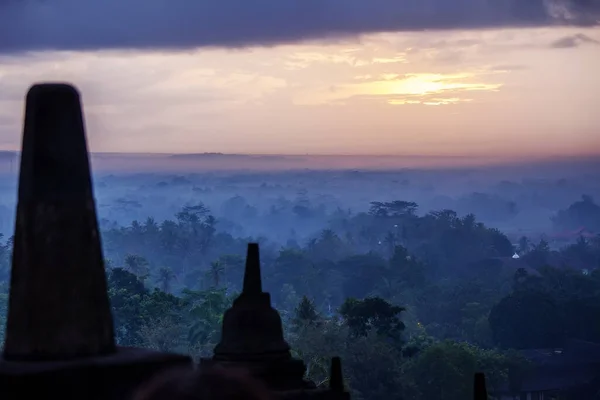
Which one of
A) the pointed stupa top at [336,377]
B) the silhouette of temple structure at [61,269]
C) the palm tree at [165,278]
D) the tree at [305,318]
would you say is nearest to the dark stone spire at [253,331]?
the pointed stupa top at [336,377]

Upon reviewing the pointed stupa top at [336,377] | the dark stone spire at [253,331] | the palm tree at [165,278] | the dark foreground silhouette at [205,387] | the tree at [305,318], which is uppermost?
the palm tree at [165,278]

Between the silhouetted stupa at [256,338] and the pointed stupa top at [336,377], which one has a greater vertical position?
the silhouetted stupa at [256,338]

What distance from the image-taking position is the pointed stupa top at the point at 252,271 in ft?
43.2

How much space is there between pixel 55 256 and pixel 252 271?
7.16m

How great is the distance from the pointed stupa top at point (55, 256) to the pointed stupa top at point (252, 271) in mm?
6760

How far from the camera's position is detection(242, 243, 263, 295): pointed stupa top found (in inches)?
519

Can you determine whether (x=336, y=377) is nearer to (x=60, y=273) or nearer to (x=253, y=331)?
(x=253, y=331)

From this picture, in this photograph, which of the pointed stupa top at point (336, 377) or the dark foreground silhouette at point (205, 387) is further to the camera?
the pointed stupa top at point (336, 377)

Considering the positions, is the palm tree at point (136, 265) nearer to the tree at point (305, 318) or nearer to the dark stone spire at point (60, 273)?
the tree at point (305, 318)

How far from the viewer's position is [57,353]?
6207 mm

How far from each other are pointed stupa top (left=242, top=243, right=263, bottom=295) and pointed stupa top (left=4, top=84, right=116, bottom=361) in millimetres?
6760

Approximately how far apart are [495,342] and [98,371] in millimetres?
78589

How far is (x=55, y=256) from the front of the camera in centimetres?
625

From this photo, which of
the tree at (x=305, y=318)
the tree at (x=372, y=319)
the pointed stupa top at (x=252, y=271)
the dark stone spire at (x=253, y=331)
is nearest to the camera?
the pointed stupa top at (x=252, y=271)
